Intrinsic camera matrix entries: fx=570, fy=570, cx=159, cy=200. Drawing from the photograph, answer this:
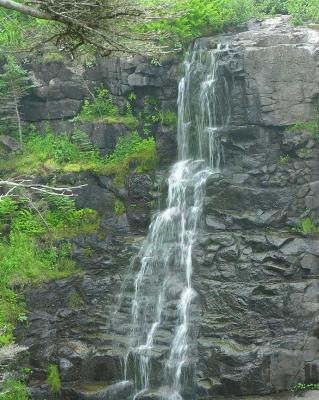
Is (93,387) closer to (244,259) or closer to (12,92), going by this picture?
(244,259)

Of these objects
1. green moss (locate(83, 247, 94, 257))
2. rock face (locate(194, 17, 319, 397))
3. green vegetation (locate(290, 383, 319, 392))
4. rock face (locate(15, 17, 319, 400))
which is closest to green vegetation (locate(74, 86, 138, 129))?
rock face (locate(15, 17, 319, 400))

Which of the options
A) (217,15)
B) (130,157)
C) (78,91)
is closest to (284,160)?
(130,157)

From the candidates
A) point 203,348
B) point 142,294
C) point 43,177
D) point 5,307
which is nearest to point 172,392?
point 203,348

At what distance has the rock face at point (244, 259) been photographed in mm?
15289

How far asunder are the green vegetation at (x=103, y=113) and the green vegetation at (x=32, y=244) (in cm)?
412

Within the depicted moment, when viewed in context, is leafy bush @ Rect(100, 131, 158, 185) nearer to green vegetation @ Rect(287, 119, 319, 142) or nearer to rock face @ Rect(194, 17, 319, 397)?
rock face @ Rect(194, 17, 319, 397)

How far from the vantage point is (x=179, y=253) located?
58.7 feet

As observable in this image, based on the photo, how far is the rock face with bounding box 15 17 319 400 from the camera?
50.2 ft

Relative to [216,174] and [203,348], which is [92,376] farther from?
[216,174]

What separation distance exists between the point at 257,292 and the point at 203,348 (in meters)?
2.33

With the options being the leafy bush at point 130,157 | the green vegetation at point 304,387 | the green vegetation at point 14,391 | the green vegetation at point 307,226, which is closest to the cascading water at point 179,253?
the leafy bush at point 130,157

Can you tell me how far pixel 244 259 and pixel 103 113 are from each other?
9137 millimetres

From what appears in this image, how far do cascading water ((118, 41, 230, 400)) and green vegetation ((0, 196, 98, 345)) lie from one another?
102 inches

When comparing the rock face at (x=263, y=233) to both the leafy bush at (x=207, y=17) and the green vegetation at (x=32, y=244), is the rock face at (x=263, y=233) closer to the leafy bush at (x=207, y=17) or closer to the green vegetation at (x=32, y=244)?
the leafy bush at (x=207, y=17)
